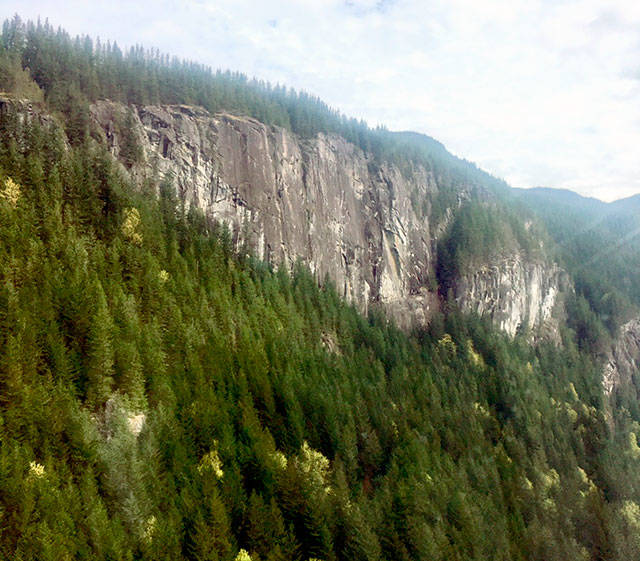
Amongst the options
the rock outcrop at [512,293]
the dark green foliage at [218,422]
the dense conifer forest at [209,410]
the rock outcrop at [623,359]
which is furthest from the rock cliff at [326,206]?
the rock outcrop at [623,359]

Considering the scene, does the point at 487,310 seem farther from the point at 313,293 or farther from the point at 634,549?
the point at 634,549

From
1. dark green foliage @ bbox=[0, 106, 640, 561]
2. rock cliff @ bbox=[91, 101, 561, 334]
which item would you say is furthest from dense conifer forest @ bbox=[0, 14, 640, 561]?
rock cliff @ bbox=[91, 101, 561, 334]

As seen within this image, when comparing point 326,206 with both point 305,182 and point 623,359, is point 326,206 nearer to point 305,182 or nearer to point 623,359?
point 305,182

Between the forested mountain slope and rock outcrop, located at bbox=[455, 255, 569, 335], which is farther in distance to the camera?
rock outcrop, located at bbox=[455, 255, 569, 335]

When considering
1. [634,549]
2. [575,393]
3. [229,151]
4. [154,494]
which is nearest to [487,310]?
[575,393]

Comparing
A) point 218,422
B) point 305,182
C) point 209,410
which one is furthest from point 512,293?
point 209,410

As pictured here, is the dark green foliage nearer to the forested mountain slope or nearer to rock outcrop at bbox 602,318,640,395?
the forested mountain slope

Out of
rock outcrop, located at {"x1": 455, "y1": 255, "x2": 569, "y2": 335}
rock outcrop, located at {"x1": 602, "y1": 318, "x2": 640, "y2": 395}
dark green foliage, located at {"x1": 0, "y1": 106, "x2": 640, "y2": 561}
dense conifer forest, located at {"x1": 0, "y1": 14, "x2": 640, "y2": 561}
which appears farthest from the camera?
rock outcrop, located at {"x1": 602, "y1": 318, "x2": 640, "y2": 395}
